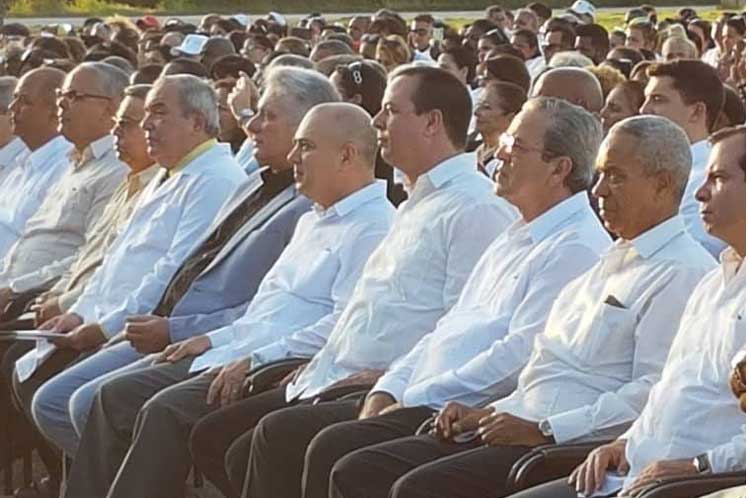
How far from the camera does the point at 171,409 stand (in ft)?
18.5

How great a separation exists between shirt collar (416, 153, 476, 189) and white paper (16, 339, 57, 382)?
182 cm

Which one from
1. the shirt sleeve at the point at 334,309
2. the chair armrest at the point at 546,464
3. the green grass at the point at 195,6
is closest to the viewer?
the chair armrest at the point at 546,464

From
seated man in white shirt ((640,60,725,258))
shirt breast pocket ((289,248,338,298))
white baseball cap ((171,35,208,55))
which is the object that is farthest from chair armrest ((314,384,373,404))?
white baseball cap ((171,35,208,55))

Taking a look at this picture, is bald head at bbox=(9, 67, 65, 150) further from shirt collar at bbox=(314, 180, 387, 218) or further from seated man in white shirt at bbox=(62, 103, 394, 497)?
shirt collar at bbox=(314, 180, 387, 218)

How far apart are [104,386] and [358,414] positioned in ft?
3.48

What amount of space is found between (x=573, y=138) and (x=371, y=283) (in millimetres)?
840

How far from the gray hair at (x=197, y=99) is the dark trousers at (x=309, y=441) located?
73.5 inches

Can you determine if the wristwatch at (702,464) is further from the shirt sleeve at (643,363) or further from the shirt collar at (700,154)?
the shirt collar at (700,154)

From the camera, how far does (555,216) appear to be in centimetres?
506

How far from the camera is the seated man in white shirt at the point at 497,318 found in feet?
16.3

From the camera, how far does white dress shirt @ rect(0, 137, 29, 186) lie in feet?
28.6

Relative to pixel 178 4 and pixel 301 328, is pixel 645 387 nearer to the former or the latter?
pixel 301 328

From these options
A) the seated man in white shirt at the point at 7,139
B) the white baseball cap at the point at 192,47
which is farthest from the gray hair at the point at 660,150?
the white baseball cap at the point at 192,47

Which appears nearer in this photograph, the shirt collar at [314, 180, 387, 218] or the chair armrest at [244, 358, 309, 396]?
the chair armrest at [244, 358, 309, 396]
